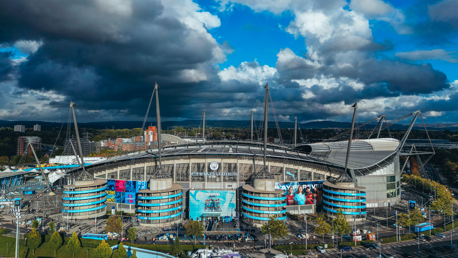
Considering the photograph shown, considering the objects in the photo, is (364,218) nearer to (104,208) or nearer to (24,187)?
(104,208)

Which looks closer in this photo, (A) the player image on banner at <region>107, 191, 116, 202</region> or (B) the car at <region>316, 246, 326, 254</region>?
(B) the car at <region>316, 246, 326, 254</region>

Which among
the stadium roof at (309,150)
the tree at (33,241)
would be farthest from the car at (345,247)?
the tree at (33,241)

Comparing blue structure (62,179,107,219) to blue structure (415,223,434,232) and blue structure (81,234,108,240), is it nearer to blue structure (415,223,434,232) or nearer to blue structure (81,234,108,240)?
blue structure (81,234,108,240)

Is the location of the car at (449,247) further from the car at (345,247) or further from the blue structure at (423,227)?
the car at (345,247)

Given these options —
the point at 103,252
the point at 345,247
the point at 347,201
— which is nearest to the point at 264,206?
the point at 345,247

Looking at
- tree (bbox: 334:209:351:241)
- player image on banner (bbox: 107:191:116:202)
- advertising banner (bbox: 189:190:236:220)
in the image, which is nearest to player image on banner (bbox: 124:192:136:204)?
player image on banner (bbox: 107:191:116:202)
